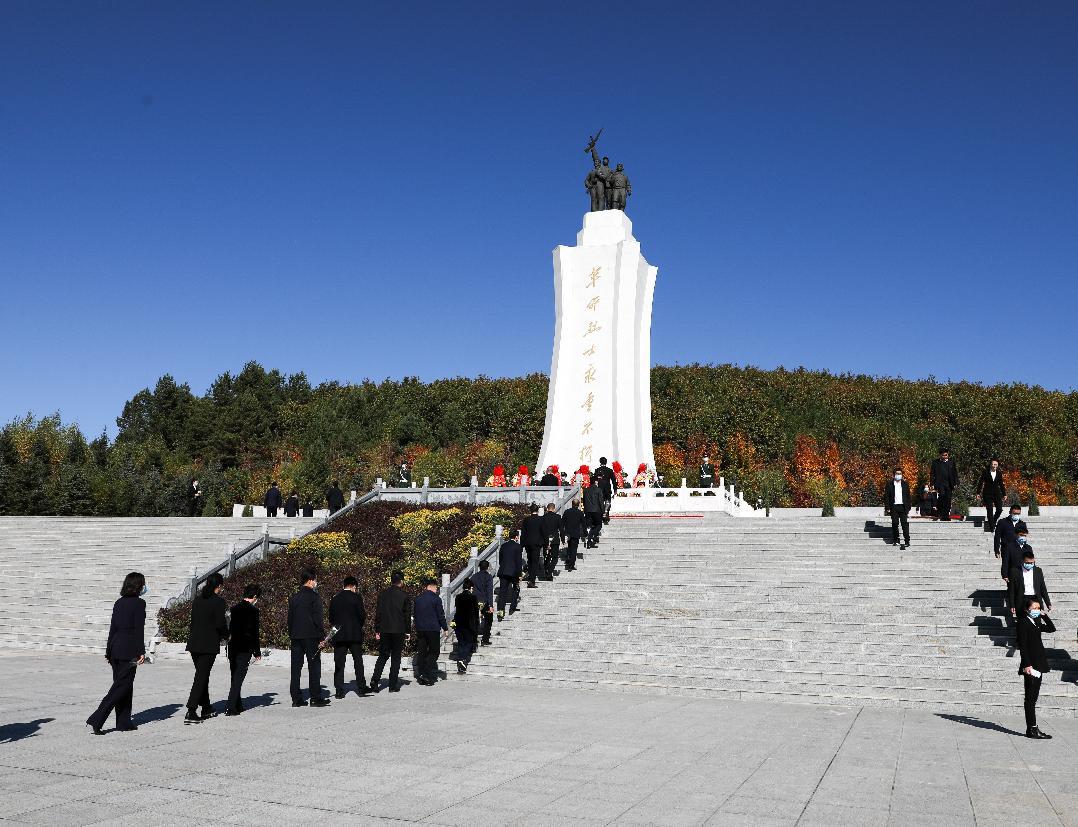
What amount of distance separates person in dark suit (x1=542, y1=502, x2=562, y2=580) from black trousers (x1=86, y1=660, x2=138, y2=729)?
9.37 meters

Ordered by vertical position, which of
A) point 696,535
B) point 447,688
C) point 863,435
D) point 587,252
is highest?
point 587,252

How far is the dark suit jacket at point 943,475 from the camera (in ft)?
63.6

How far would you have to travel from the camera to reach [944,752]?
27.2ft

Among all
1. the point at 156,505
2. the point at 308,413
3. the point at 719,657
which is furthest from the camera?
the point at 308,413

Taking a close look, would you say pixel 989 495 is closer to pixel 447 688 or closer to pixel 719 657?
pixel 719 657

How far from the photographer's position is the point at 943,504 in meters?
19.6

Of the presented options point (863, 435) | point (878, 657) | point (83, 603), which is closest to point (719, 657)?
point (878, 657)

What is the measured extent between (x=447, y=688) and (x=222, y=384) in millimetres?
68510

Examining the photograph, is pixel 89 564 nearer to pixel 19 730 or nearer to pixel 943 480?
pixel 19 730

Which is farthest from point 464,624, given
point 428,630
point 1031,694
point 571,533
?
point 1031,694

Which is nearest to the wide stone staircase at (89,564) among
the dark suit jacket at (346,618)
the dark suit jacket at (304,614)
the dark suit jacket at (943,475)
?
the dark suit jacket at (346,618)

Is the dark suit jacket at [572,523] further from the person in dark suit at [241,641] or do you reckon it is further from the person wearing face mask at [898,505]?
the person in dark suit at [241,641]

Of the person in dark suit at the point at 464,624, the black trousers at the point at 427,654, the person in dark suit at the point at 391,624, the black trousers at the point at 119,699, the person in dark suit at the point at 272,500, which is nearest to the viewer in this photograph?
the black trousers at the point at 119,699

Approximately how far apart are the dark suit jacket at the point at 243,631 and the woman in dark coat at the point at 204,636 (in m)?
0.19
